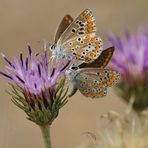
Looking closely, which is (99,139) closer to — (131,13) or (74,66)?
(74,66)

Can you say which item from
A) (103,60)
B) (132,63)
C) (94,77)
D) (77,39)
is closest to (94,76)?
(94,77)

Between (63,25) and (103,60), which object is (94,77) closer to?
(103,60)

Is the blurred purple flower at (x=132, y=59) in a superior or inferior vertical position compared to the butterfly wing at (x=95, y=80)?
inferior

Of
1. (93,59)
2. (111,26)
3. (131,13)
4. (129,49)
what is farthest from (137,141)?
(131,13)

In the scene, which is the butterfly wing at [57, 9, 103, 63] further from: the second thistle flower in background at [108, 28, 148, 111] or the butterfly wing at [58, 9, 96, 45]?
the second thistle flower in background at [108, 28, 148, 111]

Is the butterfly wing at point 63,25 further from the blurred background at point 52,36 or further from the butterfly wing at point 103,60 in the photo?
the blurred background at point 52,36

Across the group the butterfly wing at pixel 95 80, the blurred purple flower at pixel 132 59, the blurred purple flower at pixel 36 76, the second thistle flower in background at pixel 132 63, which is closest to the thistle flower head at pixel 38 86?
the blurred purple flower at pixel 36 76

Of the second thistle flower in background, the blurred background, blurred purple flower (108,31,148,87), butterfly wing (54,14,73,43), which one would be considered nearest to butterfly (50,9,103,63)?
butterfly wing (54,14,73,43)
